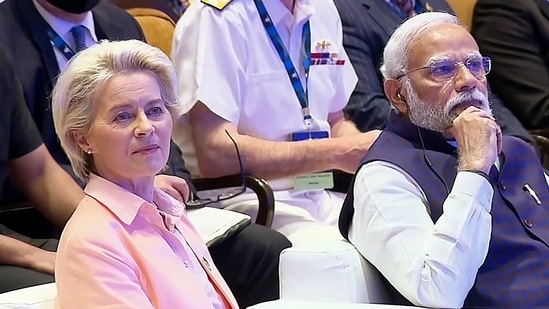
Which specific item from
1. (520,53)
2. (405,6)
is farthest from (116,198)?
(520,53)

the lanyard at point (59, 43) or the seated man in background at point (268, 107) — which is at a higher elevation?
the lanyard at point (59, 43)

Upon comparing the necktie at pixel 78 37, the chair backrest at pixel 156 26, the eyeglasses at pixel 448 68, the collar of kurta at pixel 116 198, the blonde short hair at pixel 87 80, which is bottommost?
the chair backrest at pixel 156 26

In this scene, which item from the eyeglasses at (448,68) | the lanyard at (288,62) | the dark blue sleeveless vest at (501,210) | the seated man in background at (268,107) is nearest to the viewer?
the dark blue sleeveless vest at (501,210)

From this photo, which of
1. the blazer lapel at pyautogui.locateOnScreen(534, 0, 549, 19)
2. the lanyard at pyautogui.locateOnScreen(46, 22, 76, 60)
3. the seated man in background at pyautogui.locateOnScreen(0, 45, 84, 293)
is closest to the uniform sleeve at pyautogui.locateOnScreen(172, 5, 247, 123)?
the lanyard at pyautogui.locateOnScreen(46, 22, 76, 60)

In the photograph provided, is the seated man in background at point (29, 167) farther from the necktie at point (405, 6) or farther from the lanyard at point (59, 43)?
the necktie at point (405, 6)

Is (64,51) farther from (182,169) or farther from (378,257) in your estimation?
(378,257)

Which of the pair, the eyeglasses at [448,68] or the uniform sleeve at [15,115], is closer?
the eyeglasses at [448,68]

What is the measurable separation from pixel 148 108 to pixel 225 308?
409 mm

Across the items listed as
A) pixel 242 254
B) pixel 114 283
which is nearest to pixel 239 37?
pixel 242 254

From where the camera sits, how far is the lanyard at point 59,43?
239 centimetres

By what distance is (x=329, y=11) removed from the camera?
2934mm

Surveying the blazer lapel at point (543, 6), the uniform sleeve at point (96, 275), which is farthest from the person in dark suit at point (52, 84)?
the blazer lapel at point (543, 6)

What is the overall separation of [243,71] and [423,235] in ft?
3.37

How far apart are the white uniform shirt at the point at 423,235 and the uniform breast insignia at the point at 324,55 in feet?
3.28
